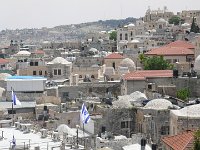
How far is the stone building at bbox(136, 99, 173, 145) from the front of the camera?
36312 mm

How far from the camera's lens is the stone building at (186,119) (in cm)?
3303

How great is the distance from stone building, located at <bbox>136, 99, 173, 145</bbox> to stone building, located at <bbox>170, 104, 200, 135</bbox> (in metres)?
2.22

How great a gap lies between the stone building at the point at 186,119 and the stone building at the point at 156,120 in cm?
222

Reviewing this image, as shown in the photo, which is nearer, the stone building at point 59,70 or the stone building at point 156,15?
the stone building at point 59,70

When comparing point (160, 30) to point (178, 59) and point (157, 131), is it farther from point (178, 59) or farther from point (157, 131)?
point (157, 131)

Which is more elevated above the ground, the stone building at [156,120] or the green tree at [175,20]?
the green tree at [175,20]

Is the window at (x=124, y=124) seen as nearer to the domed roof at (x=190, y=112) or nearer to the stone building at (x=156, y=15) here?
the domed roof at (x=190, y=112)

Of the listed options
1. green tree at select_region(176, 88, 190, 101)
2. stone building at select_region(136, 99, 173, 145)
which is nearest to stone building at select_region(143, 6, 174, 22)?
green tree at select_region(176, 88, 190, 101)

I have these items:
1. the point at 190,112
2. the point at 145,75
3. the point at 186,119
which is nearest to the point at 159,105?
the point at 190,112

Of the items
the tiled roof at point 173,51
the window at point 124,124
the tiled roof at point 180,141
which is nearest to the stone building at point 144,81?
the window at point 124,124

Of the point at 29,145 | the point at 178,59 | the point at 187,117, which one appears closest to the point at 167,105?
the point at 187,117

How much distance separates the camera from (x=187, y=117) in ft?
109

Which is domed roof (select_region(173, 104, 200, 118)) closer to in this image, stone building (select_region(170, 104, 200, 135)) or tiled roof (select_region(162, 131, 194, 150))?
stone building (select_region(170, 104, 200, 135))

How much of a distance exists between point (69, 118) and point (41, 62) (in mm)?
27998
